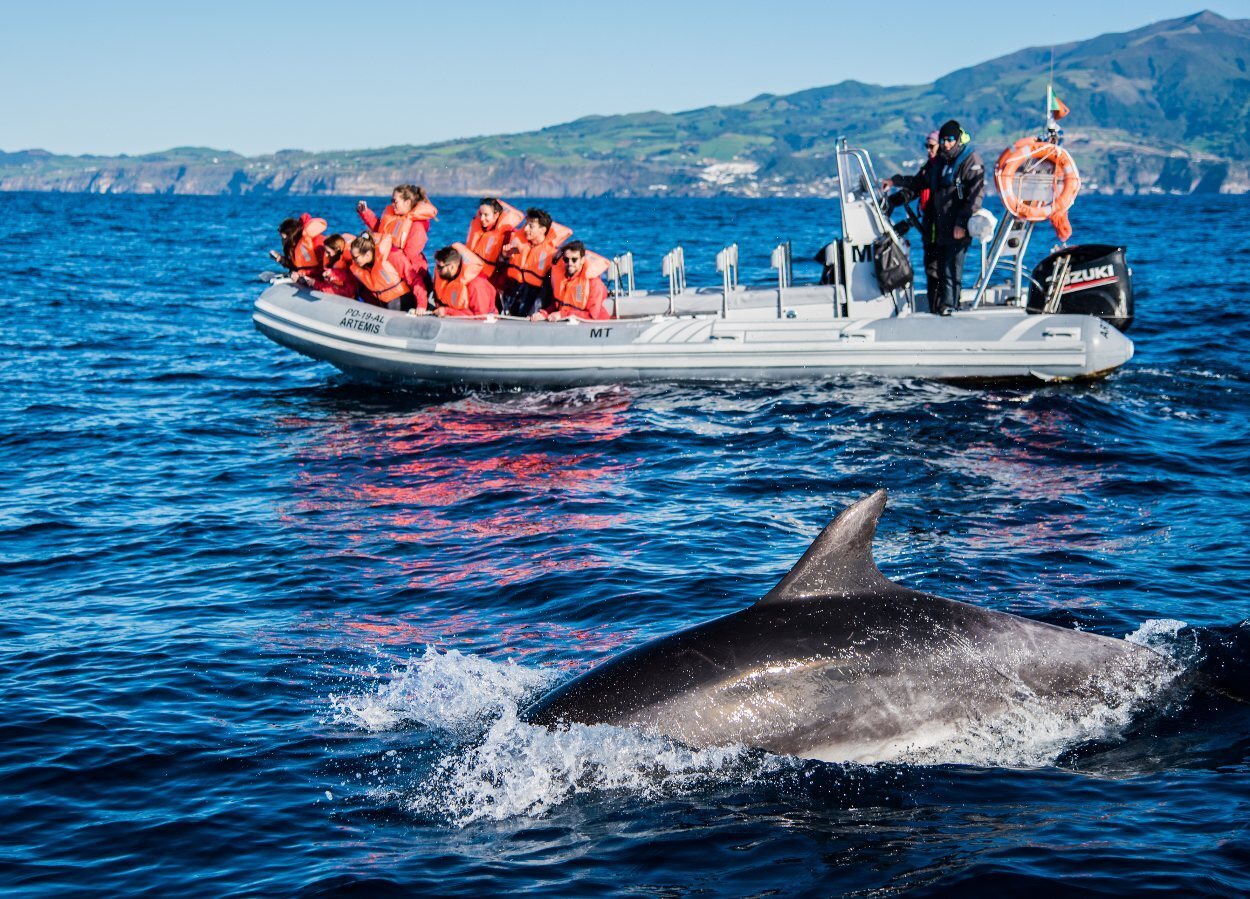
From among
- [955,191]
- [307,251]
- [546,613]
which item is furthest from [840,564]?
[307,251]

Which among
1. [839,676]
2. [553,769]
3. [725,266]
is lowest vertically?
[553,769]

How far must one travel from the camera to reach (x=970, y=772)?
6.96 meters

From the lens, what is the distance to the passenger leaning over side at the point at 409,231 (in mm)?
20453

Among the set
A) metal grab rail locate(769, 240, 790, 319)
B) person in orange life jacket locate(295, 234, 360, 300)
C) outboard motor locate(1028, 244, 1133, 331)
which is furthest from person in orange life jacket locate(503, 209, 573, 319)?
outboard motor locate(1028, 244, 1133, 331)

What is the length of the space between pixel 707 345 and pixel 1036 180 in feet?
16.6

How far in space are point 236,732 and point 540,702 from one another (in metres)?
2.06

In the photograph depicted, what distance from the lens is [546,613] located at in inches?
395

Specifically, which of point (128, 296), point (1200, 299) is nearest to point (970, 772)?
point (1200, 299)

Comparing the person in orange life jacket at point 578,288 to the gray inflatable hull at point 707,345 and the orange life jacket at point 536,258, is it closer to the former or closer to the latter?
the orange life jacket at point 536,258

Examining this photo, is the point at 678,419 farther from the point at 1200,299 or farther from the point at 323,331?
the point at 1200,299

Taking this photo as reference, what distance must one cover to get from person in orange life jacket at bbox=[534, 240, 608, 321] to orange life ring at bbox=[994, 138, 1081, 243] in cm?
588

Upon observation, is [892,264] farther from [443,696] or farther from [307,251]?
[443,696]

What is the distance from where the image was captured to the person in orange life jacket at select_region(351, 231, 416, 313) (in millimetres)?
20547

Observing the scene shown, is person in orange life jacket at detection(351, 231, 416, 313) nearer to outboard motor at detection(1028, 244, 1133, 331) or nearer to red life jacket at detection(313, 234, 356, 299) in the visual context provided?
red life jacket at detection(313, 234, 356, 299)
